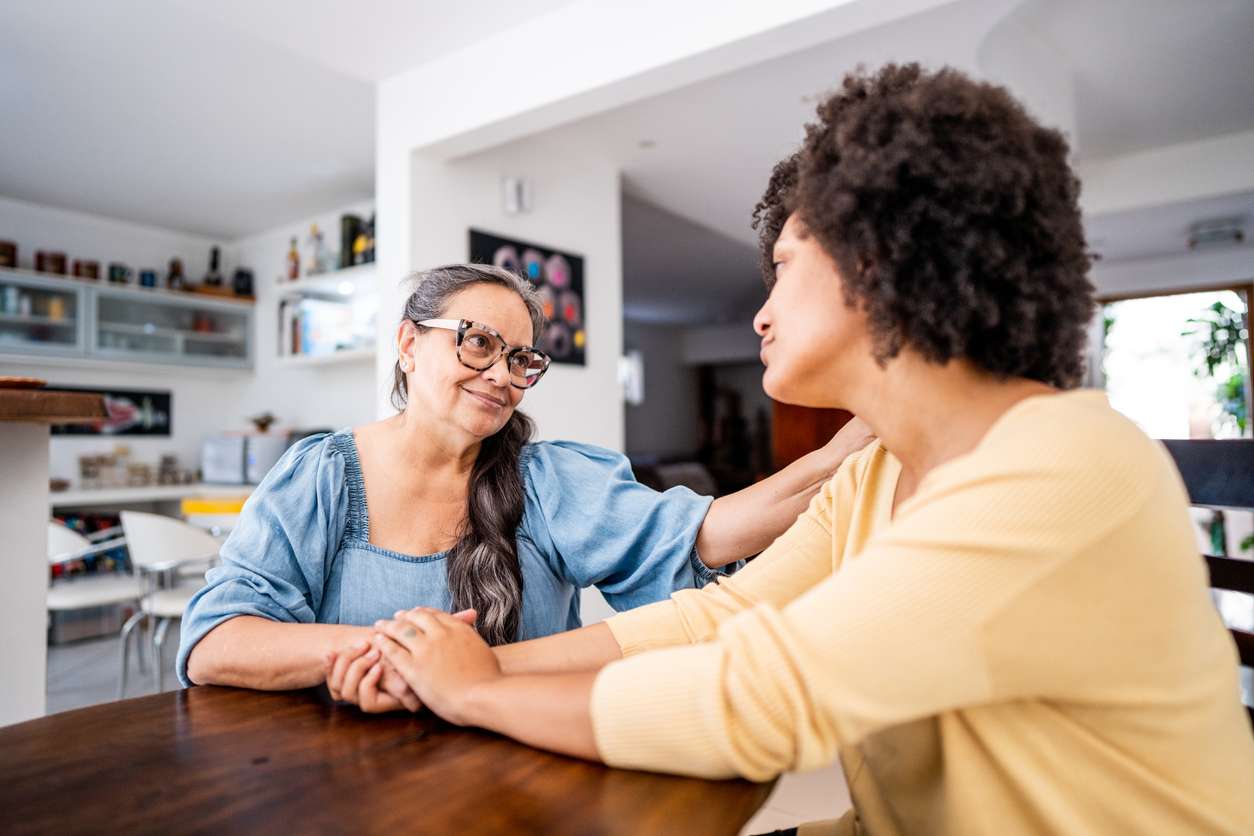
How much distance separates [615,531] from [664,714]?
71 cm

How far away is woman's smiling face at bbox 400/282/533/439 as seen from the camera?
137 cm

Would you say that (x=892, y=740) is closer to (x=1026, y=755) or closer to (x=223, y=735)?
(x=1026, y=755)

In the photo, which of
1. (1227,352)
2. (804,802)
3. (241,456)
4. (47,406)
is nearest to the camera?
(47,406)

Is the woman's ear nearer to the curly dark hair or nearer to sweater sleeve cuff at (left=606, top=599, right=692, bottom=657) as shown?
sweater sleeve cuff at (left=606, top=599, right=692, bottom=657)

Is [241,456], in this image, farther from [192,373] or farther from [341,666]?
[341,666]

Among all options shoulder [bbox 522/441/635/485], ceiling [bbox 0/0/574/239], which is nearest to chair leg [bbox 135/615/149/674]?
ceiling [bbox 0/0/574/239]

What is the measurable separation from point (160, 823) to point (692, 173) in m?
4.77

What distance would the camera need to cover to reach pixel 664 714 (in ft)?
2.16

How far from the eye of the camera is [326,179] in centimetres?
496

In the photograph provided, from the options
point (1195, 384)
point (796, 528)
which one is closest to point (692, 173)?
point (796, 528)

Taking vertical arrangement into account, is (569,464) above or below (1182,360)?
below

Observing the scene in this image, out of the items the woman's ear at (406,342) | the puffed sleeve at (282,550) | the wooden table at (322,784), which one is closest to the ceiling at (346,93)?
the woman's ear at (406,342)

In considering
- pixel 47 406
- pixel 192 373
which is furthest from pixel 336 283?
pixel 47 406

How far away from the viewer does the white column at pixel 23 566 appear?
1920 millimetres
